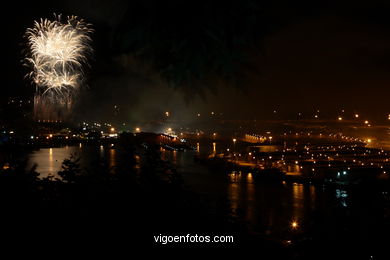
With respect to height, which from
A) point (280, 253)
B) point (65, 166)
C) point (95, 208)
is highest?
point (65, 166)

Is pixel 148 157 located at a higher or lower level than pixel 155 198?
higher

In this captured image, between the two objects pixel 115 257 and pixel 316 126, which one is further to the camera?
pixel 316 126

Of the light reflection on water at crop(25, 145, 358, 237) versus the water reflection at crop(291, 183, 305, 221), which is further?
the water reflection at crop(291, 183, 305, 221)

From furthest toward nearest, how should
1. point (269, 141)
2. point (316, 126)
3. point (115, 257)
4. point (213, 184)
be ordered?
point (316, 126) → point (269, 141) → point (213, 184) → point (115, 257)

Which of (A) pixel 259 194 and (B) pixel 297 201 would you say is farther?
(A) pixel 259 194

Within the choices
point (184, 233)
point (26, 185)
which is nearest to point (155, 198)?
point (184, 233)

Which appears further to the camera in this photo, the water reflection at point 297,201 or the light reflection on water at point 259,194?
the water reflection at point 297,201

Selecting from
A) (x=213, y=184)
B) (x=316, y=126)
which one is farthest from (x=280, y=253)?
(x=316, y=126)

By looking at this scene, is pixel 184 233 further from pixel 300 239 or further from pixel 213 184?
pixel 213 184

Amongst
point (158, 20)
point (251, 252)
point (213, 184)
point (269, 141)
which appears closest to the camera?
point (158, 20)
